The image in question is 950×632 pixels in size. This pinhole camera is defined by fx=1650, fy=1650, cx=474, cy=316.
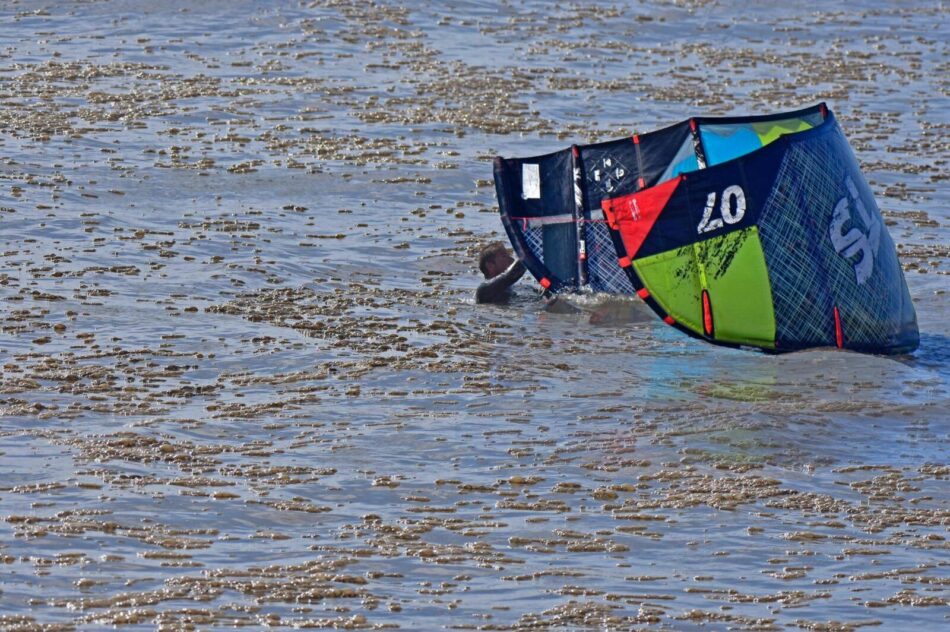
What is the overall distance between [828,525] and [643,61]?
51.7ft

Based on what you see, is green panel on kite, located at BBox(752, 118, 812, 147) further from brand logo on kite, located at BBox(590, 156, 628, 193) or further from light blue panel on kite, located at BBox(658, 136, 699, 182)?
brand logo on kite, located at BBox(590, 156, 628, 193)

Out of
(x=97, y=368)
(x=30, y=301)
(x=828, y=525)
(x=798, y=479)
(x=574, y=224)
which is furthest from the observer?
(x=574, y=224)

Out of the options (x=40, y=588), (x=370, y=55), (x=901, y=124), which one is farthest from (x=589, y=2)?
(x=40, y=588)

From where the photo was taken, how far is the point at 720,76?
73.9ft

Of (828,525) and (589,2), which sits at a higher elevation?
(589,2)

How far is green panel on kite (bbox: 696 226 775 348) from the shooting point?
1133 centimetres

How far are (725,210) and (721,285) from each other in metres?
0.53

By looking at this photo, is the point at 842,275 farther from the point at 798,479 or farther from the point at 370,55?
the point at 370,55

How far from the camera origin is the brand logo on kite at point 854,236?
37.4 ft

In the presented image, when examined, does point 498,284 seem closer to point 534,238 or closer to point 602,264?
point 534,238

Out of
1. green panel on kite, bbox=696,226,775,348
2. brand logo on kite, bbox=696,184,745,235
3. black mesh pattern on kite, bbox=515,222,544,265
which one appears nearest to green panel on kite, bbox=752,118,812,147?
brand logo on kite, bbox=696,184,745,235

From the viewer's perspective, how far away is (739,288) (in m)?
11.4

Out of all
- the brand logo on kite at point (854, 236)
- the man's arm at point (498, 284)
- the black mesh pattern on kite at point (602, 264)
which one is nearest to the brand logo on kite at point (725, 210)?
the brand logo on kite at point (854, 236)

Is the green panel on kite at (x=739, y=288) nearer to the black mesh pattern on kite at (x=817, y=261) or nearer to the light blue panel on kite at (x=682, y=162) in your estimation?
the black mesh pattern on kite at (x=817, y=261)
